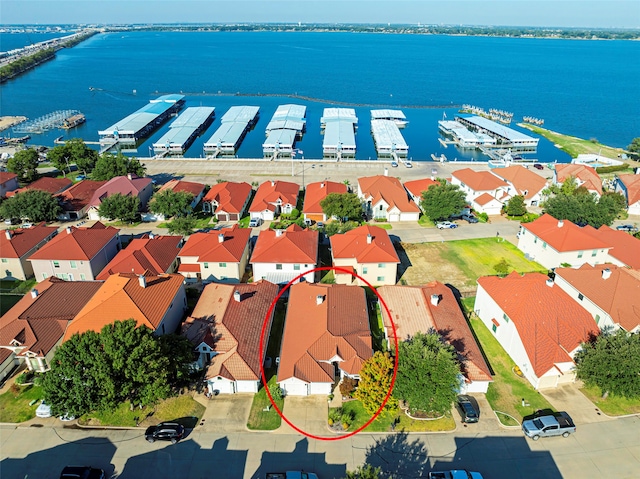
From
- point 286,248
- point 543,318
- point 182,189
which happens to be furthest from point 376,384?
point 182,189

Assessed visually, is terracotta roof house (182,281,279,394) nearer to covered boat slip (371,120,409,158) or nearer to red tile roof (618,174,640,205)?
red tile roof (618,174,640,205)

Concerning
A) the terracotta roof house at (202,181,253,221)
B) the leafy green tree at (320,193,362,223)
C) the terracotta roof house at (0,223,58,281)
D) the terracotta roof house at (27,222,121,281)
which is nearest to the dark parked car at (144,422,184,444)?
the terracotta roof house at (27,222,121,281)

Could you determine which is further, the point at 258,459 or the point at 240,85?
the point at 240,85

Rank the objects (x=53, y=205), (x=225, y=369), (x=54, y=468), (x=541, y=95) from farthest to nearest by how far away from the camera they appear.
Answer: (x=541, y=95), (x=53, y=205), (x=225, y=369), (x=54, y=468)

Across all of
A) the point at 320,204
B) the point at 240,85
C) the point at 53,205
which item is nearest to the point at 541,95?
the point at 240,85

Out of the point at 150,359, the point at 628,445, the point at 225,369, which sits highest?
the point at 150,359

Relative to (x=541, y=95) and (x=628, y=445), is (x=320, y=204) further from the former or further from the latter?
(x=541, y=95)

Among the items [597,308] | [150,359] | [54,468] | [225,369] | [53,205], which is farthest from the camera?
[53,205]

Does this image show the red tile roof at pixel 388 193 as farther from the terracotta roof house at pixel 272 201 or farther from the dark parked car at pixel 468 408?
the dark parked car at pixel 468 408
